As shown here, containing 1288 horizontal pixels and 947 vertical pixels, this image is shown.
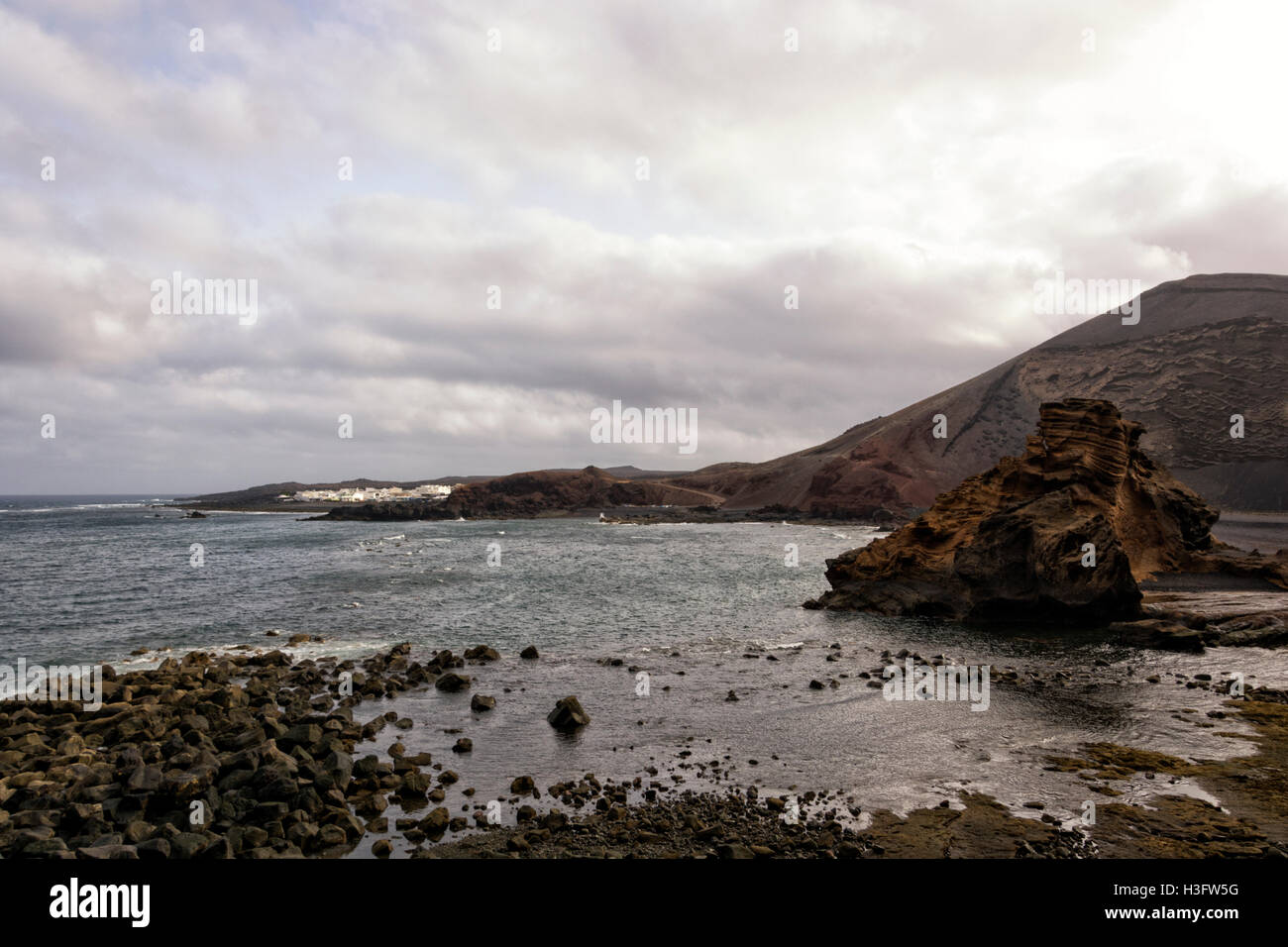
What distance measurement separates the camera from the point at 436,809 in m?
15.2

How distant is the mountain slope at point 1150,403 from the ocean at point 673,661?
7061 centimetres

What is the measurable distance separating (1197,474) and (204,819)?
11635cm

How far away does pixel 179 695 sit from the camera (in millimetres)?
23453

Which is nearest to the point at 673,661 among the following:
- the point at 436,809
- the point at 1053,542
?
the point at 436,809

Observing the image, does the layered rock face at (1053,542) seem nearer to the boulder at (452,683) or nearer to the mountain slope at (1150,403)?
the boulder at (452,683)

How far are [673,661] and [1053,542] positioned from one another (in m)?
19.8

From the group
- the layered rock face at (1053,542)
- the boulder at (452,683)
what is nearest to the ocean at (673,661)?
the boulder at (452,683)

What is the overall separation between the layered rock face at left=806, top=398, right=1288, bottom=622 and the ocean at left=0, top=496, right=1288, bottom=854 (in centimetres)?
233

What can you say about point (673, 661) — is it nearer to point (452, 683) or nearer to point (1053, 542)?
point (452, 683)

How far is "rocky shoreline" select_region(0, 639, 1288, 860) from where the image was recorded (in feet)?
44.3

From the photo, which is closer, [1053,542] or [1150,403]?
[1053,542]

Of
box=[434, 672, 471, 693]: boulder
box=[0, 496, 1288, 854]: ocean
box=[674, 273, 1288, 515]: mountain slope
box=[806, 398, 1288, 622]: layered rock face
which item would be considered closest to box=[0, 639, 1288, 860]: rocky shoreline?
box=[0, 496, 1288, 854]: ocean
